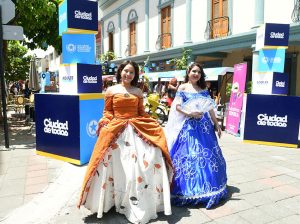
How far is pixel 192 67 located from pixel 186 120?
67cm

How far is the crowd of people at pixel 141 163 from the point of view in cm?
314

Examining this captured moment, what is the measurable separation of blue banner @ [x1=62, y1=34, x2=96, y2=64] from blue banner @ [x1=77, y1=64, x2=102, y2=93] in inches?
7.0

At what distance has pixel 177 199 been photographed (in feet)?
11.6

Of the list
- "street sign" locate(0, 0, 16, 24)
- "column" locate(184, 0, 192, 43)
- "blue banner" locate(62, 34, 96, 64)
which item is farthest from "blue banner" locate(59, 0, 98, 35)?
"column" locate(184, 0, 192, 43)

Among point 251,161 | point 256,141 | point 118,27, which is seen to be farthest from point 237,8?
point 118,27

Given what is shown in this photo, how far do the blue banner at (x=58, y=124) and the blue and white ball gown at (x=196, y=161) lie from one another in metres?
2.02

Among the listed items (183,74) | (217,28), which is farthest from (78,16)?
(217,28)

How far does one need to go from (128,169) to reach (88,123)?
241cm

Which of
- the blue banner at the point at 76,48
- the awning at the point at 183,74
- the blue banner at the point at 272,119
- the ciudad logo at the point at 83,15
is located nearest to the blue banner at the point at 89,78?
the blue banner at the point at 76,48

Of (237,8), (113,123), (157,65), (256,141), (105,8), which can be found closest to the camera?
(113,123)

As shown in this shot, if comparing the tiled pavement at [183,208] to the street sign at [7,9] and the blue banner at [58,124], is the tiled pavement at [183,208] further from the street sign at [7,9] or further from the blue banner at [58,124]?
the street sign at [7,9]

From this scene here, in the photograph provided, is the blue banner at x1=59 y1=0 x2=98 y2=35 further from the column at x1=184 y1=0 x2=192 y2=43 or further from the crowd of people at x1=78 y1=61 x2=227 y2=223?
the column at x1=184 y1=0 x2=192 y2=43

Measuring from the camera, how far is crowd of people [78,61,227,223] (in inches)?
124

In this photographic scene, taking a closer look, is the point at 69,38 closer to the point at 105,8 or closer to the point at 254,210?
the point at 254,210
